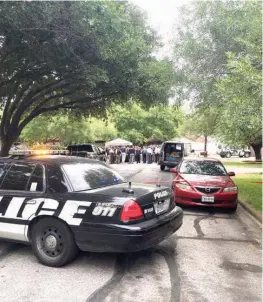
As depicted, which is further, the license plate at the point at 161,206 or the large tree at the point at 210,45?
the large tree at the point at 210,45

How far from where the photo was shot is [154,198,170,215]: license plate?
201 inches

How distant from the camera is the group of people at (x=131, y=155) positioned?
Answer: 3109 centimetres

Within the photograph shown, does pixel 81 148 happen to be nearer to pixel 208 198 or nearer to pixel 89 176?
pixel 208 198

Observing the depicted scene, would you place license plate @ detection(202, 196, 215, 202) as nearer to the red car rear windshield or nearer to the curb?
the curb

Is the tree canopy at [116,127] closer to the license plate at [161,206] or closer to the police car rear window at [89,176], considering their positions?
the police car rear window at [89,176]

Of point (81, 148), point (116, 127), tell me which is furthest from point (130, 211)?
point (116, 127)

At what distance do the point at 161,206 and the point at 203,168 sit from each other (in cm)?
524

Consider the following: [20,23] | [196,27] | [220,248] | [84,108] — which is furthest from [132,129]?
[220,248]

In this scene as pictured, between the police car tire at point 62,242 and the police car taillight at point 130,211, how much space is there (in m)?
0.79

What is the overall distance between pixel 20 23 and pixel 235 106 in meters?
5.99

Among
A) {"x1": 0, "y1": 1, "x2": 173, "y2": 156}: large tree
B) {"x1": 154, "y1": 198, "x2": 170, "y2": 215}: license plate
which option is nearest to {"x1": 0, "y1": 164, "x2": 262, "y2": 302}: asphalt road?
{"x1": 154, "y1": 198, "x2": 170, "y2": 215}: license plate

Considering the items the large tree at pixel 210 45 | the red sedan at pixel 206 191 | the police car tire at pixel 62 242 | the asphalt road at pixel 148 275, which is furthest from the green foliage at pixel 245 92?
the police car tire at pixel 62 242

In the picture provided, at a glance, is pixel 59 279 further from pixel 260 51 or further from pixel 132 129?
pixel 132 129

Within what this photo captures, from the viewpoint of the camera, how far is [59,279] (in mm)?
4395
